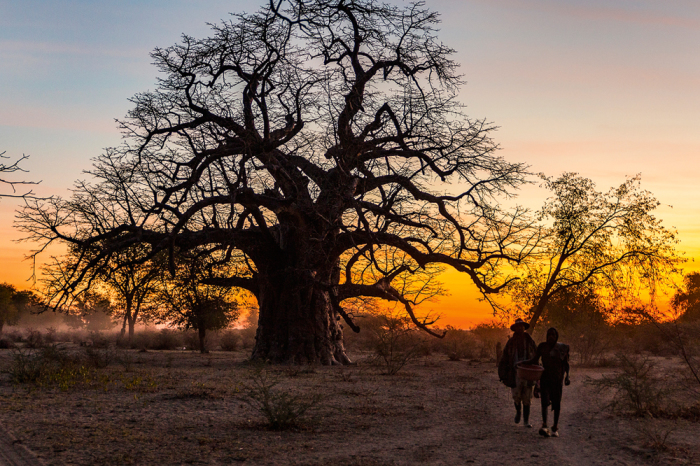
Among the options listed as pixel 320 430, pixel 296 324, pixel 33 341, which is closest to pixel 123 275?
pixel 296 324

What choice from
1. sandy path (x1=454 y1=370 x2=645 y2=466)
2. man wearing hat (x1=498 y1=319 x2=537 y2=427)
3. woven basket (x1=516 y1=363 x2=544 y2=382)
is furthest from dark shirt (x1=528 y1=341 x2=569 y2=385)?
sandy path (x1=454 y1=370 x2=645 y2=466)

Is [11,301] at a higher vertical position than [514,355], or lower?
higher

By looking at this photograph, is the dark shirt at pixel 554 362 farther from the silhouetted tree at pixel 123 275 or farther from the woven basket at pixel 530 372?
the silhouetted tree at pixel 123 275

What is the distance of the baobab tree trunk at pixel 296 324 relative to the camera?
1852 centimetres

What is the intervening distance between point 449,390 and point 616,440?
570 centimetres

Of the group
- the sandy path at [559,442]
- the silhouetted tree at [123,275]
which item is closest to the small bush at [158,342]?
the silhouetted tree at [123,275]

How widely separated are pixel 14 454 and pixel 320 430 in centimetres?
352

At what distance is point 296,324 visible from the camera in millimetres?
18703

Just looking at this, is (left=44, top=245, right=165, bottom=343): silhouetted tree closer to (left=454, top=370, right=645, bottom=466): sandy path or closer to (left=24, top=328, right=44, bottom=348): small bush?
(left=24, top=328, right=44, bottom=348): small bush

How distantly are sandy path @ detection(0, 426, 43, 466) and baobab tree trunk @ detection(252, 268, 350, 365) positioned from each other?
38.4 feet

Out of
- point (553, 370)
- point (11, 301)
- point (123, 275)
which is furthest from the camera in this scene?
point (11, 301)

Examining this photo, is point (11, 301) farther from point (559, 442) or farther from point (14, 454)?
point (559, 442)

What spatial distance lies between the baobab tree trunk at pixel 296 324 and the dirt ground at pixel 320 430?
5864 mm

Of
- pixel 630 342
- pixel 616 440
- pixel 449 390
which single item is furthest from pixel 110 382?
pixel 630 342
